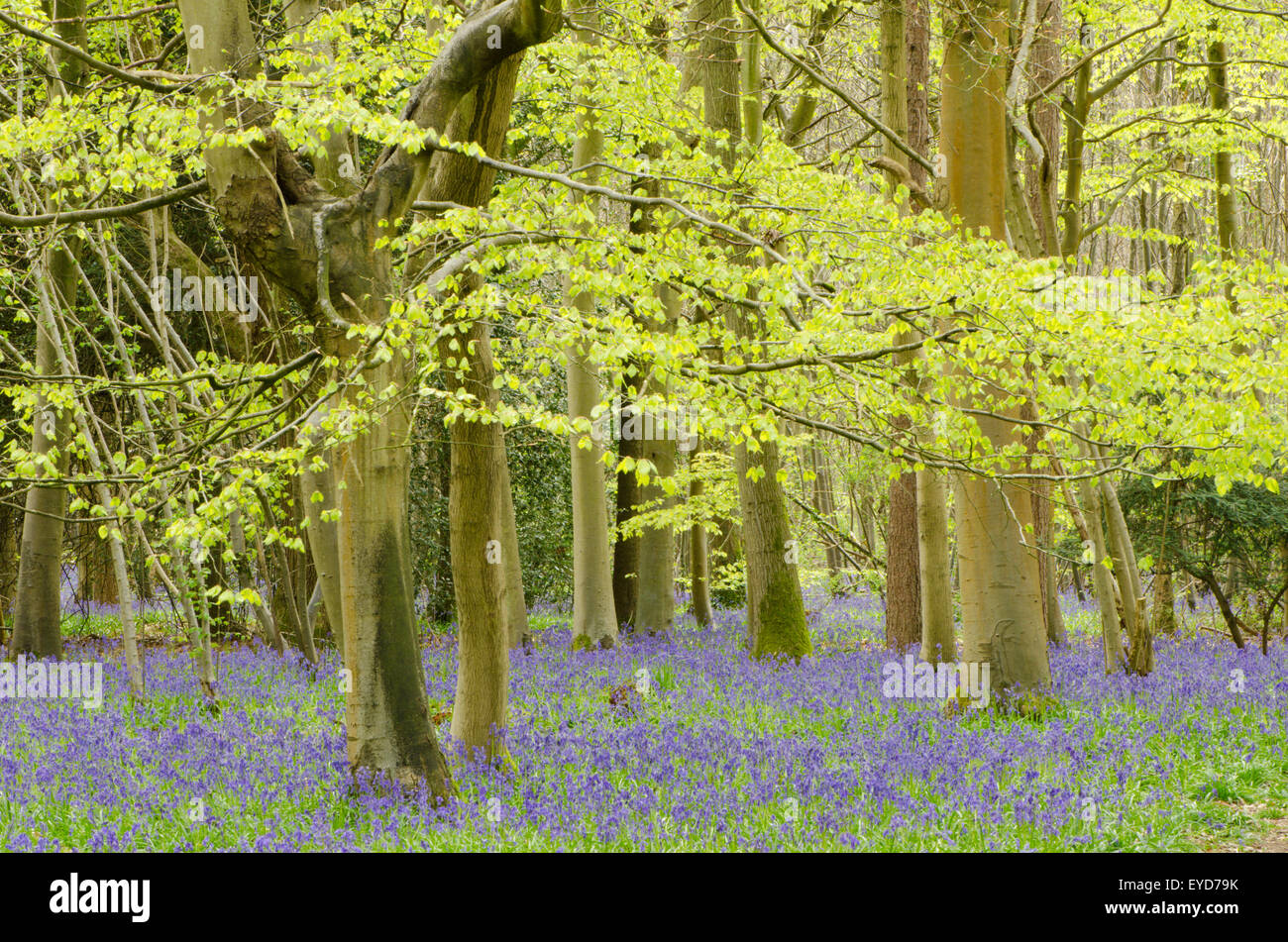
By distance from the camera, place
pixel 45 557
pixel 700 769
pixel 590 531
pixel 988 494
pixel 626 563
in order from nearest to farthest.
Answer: pixel 700 769
pixel 988 494
pixel 45 557
pixel 590 531
pixel 626 563

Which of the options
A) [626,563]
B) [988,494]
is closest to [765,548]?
[988,494]

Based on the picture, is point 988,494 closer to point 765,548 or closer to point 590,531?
point 765,548

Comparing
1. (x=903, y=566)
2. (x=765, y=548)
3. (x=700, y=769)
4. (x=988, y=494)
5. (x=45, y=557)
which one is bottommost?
→ (x=700, y=769)

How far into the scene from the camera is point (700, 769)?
6.46 m

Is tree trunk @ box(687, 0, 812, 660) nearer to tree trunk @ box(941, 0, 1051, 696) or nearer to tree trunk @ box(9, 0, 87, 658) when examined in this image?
tree trunk @ box(941, 0, 1051, 696)

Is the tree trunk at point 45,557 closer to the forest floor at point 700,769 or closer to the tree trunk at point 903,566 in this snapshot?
the forest floor at point 700,769

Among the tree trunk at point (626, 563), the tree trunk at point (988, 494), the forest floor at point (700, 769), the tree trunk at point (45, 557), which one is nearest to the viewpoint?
the forest floor at point (700, 769)

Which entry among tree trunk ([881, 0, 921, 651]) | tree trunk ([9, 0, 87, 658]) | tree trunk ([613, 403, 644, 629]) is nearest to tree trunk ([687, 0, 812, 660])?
tree trunk ([881, 0, 921, 651])

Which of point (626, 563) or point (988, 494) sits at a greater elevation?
point (988, 494)

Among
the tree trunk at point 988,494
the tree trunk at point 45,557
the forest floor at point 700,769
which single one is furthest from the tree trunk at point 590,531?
the tree trunk at point 45,557

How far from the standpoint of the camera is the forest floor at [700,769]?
5.39 m

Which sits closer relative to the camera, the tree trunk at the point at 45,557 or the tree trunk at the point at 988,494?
the tree trunk at the point at 988,494

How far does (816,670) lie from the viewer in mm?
10594

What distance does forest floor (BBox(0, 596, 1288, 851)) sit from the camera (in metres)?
5.39
